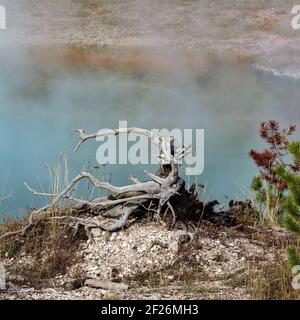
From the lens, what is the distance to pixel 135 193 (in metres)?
7.34

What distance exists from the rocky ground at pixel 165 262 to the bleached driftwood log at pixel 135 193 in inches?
4.7

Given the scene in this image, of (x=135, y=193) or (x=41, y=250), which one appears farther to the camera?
(x=135, y=193)

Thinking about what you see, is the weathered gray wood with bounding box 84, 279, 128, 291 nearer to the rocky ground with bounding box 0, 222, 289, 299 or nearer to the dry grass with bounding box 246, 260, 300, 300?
the rocky ground with bounding box 0, 222, 289, 299

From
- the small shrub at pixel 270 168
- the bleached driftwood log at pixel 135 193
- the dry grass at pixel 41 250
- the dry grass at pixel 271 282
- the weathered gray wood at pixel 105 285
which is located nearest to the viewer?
the dry grass at pixel 271 282

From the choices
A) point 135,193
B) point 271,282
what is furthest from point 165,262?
point 271,282

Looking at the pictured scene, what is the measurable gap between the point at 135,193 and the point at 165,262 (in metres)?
0.77

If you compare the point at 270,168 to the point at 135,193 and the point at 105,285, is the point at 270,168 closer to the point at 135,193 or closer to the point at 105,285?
the point at 135,193

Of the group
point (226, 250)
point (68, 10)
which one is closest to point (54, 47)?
point (68, 10)

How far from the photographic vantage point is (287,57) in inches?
587

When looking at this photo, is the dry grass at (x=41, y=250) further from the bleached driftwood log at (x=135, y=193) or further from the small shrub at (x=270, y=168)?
the small shrub at (x=270, y=168)

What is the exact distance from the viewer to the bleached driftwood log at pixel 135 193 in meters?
7.12

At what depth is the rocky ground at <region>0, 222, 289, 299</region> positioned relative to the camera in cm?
610

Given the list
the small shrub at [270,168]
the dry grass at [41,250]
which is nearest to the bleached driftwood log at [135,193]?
the dry grass at [41,250]
